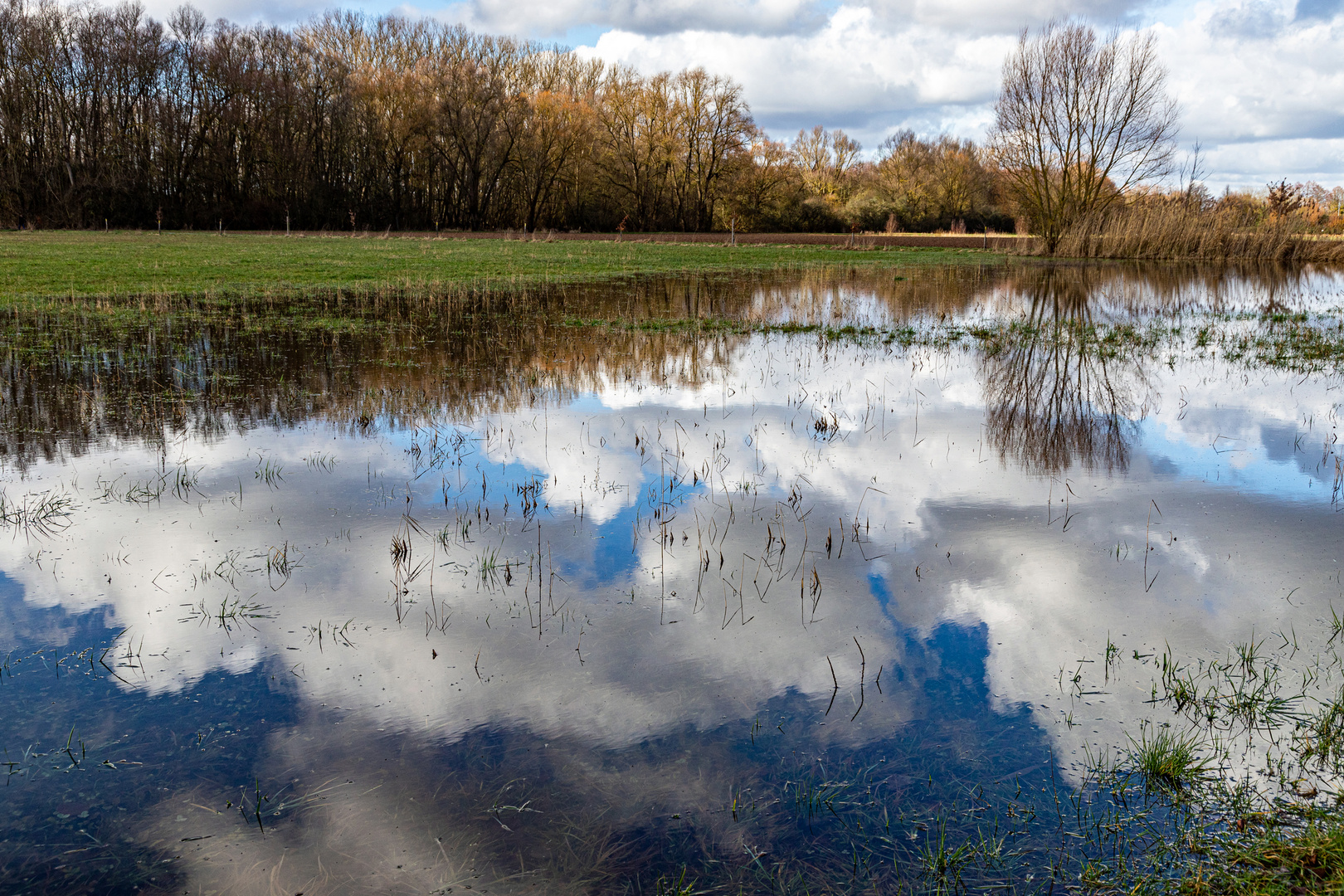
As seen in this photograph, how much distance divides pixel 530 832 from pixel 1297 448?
684 centimetres

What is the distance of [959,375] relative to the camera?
987 centimetres

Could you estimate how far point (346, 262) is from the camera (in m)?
24.0

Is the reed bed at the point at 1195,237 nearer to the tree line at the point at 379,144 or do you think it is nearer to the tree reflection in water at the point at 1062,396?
the tree line at the point at 379,144

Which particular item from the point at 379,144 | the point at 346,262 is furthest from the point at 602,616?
the point at 379,144

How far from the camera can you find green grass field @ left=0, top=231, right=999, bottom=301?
58.7 feet

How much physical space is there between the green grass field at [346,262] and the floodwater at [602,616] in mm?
10358

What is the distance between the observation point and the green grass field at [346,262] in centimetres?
1789

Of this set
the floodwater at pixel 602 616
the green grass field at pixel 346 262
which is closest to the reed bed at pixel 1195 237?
the green grass field at pixel 346 262

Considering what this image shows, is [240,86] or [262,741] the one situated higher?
[240,86]

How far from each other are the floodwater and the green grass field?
34.0 ft

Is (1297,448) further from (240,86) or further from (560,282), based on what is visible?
(240,86)

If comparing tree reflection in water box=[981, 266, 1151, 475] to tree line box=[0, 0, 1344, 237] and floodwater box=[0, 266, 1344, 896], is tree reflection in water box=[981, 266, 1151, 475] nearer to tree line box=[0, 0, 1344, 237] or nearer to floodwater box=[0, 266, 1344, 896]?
floodwater box=[0, 266, 1344, 896]

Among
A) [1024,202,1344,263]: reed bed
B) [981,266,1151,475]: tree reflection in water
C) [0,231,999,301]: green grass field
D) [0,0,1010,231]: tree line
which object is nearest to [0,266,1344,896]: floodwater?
[981,266,1151,475]: tree reflection in water

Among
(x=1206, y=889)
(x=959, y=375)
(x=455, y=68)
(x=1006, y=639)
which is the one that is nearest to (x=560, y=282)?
(x=959, y=375)
